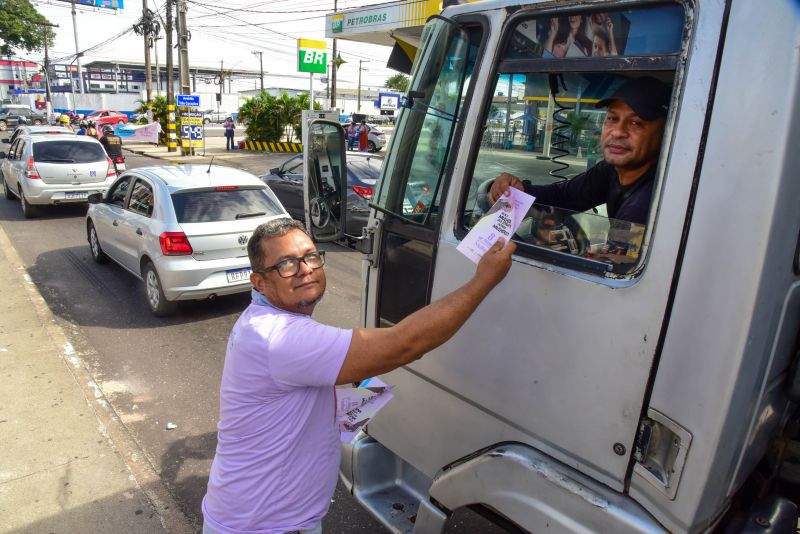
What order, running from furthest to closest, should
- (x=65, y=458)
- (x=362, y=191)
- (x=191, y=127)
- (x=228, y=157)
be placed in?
(x=228, y=157)
(x=191, y=127)
(x=362, y=191)
(x=65, y=458)

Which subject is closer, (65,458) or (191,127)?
(65,458)

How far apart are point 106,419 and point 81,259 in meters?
5.25

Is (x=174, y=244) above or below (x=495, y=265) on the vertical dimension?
below

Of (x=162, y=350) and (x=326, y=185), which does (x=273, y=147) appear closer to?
(x=162, y=350)

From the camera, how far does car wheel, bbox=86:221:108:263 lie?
26.7 ft

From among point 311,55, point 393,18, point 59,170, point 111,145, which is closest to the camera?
point 393,18

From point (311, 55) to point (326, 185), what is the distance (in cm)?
1753

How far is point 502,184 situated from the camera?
206 centimetres

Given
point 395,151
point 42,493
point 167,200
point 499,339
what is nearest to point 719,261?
point 499,339

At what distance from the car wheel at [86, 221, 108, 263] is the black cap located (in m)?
8.04

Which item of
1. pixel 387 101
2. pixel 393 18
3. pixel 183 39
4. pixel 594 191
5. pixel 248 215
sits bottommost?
pixel 248 215

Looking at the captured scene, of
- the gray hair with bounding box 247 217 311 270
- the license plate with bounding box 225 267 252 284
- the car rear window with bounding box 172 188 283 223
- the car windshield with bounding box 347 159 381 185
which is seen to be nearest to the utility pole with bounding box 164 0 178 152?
the car windshield with bounding box 347 159 381 185

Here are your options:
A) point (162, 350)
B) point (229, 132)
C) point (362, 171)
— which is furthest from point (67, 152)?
point (229, 132)

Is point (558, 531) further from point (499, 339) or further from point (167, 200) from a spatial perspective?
point (167, 200)
